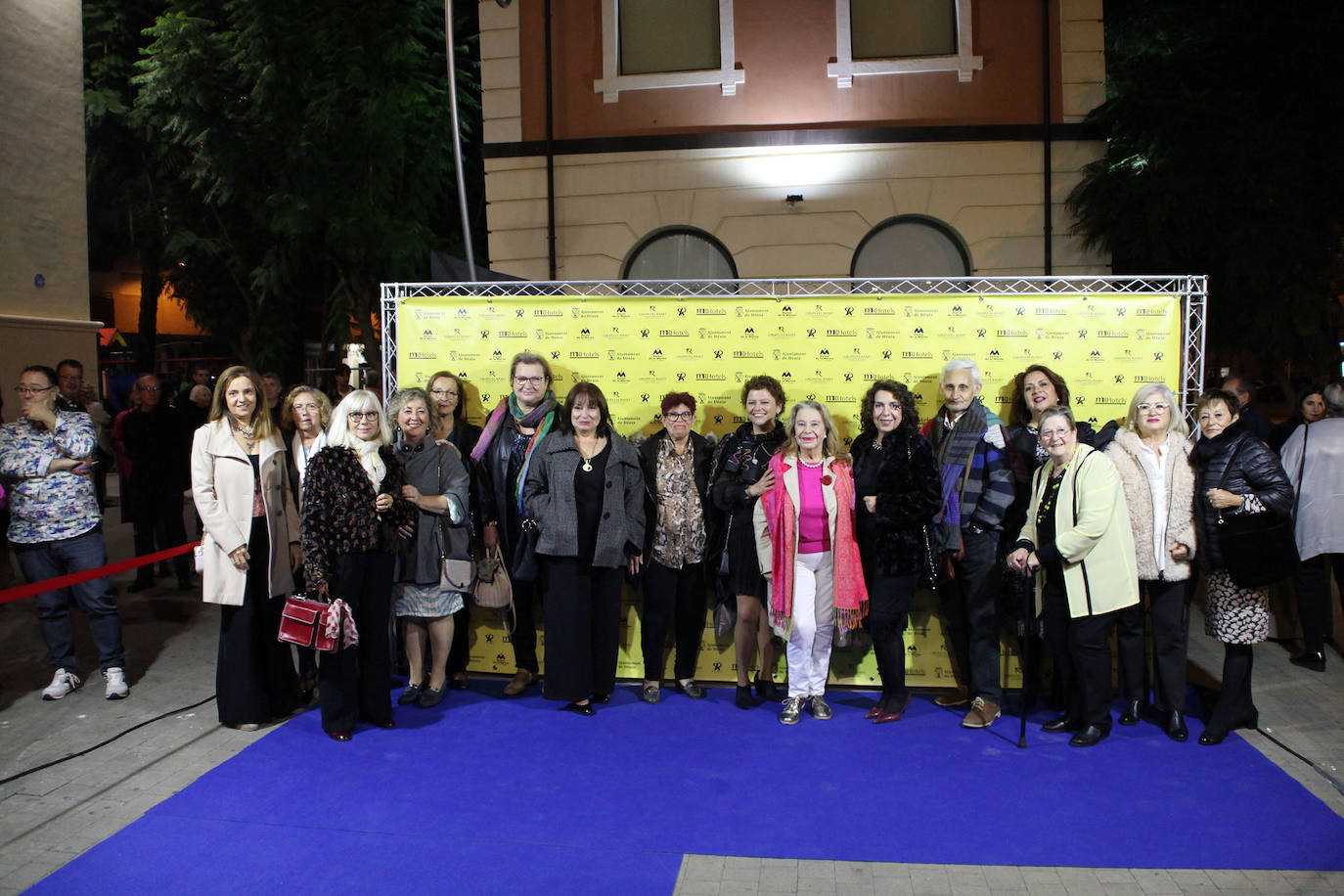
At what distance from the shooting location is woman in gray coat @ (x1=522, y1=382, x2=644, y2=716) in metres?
5.86

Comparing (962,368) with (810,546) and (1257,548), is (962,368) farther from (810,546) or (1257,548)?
(1257,548)

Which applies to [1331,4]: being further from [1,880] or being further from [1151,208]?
[1,880]

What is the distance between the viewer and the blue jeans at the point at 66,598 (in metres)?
6.09

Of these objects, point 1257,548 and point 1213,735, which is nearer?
point 1257,548

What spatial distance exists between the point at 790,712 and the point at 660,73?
28.2 ft

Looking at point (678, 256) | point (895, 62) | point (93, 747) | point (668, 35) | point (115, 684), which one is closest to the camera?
point (93, 747)

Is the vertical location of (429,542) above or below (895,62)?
below

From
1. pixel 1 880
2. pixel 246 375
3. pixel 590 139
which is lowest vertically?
pixel 1 880

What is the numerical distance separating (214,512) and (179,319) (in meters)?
33.1

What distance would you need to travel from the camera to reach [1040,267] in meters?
11.4

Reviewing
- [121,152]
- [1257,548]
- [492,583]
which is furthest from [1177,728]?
[121,152]

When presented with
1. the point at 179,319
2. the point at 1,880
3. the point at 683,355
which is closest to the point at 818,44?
the point at 683,355

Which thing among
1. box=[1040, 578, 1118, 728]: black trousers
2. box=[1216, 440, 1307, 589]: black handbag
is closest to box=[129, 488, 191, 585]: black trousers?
box=[1040, 578, 1118, 728]: black trousers

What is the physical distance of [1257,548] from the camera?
5203 mm
